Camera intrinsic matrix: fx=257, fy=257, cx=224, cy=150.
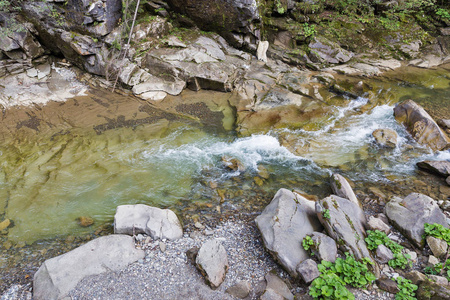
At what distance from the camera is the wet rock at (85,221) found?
5774 mm

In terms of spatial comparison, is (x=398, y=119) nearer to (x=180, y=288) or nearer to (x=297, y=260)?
(x=297, y=260)

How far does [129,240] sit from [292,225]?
3179 millimetres

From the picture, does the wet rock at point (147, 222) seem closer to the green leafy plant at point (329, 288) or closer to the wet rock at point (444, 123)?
the green leafy plant at point (329, 288)

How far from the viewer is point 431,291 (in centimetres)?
393

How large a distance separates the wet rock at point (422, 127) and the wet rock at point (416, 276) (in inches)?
216

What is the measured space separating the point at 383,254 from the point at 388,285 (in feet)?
2.06

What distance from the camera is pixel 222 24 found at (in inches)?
506

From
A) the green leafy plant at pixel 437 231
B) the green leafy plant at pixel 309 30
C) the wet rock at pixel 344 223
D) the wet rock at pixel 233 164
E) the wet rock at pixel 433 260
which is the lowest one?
the wet rock at pixel 233 164

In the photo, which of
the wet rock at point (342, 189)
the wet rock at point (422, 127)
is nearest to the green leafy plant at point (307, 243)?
the wet rock at point (342, 189)

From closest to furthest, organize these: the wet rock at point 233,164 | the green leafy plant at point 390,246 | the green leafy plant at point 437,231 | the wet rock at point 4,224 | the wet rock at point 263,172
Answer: the green leafy plant at point 390,246, the green leafy plant at point 437,231, the wet rock at point 4,224, the wet rock at point 263,172, the wet rock at point 233,164

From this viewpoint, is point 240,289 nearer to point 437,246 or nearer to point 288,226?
point 288,226

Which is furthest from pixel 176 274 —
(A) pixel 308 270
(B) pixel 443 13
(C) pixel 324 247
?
(B) pixel 443 13

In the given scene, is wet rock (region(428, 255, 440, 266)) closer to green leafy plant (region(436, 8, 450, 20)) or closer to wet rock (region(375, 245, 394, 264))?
wet rock (region(375, 245, 394, 264))

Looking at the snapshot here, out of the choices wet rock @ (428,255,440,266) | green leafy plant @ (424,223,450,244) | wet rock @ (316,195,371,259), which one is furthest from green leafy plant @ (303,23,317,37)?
wet rock @ (428,255,440,266)
